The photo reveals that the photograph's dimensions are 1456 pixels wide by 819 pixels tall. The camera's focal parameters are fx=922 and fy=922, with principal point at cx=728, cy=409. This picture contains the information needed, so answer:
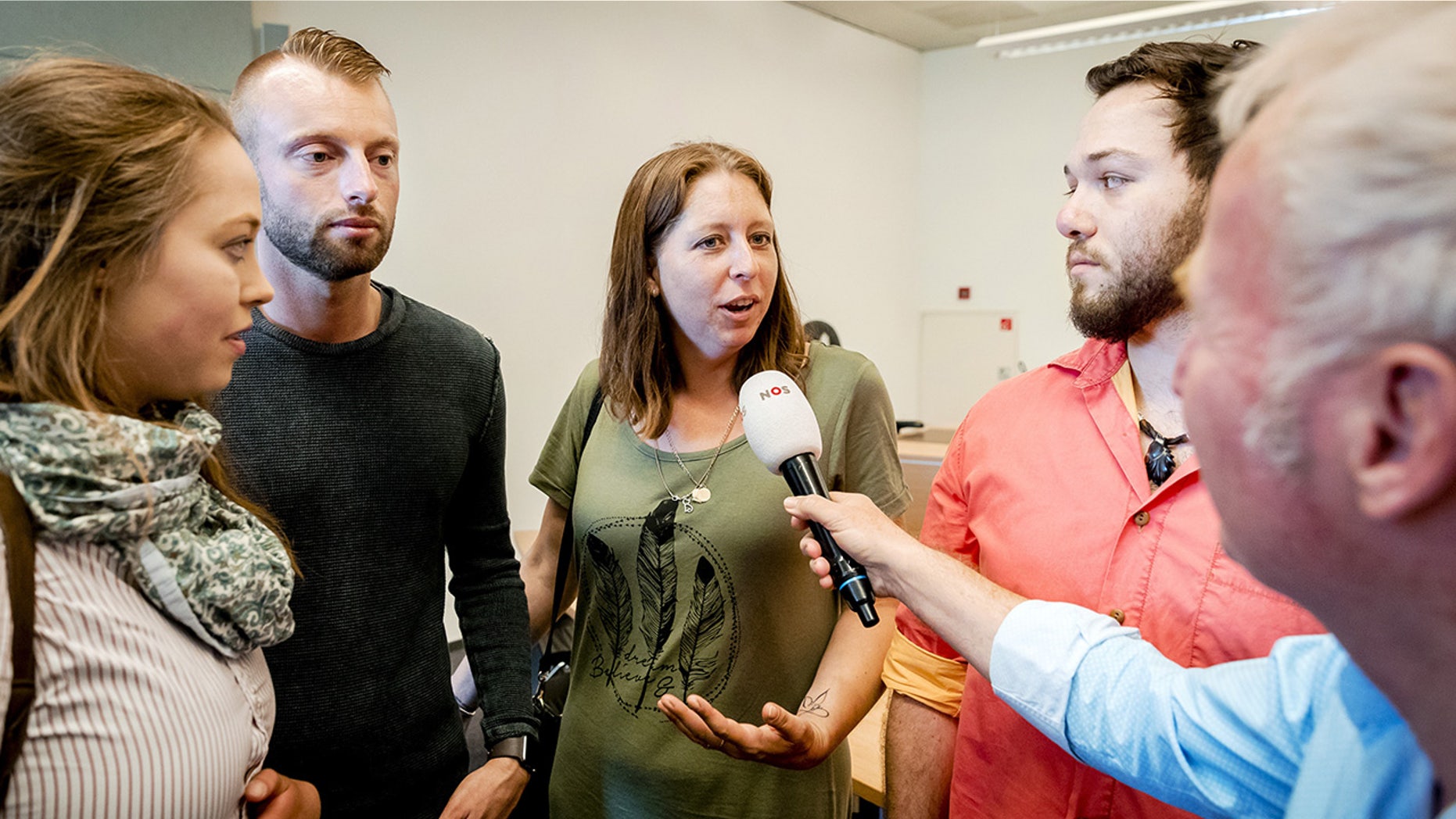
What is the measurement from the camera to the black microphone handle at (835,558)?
116cm

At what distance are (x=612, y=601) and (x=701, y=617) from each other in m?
0.18

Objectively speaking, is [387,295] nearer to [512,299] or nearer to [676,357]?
[676,357]

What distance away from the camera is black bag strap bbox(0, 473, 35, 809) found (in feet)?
2.53

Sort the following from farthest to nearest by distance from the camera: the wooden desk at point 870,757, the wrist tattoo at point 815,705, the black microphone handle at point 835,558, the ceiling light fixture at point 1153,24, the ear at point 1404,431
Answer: the ceiling light fixture at point 1153,24 < the wooden desk at point 870,757 < the wrist tattoo at point 815,705 < the black microphone handle at point 835,558 < the ear at point 1404,431

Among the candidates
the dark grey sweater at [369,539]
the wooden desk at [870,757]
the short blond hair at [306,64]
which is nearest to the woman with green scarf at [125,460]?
the dark grey sweater at [369,539]

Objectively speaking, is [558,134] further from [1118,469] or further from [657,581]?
[1118,469]

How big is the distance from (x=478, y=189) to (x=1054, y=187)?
4539 millimetres

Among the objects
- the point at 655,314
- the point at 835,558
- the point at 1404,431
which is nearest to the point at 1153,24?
the point at 655,314

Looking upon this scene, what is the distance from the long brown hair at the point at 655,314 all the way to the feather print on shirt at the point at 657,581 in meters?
0.19

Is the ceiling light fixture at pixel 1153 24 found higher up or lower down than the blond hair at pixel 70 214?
higher up

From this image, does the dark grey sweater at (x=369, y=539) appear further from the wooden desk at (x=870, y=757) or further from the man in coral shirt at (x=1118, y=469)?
the man in coral shirt at (x=1118, y=469)

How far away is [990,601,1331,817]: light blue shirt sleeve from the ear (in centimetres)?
36

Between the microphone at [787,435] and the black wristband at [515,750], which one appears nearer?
the microphone at [787,435]

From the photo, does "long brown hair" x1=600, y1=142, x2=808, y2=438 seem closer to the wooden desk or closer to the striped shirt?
the wooden desk
